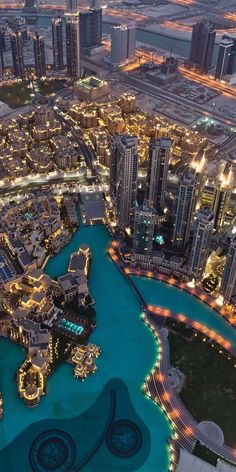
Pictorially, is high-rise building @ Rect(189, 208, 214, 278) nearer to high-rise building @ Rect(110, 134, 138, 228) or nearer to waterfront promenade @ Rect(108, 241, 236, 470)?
waterfront promenade @ Rect(108, 241, 236, 470)

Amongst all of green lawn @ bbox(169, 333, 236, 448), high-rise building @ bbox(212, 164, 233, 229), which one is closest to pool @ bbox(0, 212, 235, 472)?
green lawn @ bbox(169, 333, 236, 448)

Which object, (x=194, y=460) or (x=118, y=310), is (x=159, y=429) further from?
(x=118, y=310)

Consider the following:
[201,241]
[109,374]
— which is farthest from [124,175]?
[109,374]

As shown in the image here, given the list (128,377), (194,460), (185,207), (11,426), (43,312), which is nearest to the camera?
(194,460)

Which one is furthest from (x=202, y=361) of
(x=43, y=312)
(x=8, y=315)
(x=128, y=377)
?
(x=8, y=315)

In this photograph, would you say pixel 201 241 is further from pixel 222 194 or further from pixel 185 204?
pixel 222 194

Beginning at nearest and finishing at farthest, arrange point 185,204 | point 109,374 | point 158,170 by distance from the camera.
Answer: point 109,374 → point 185,204 → point 158,170

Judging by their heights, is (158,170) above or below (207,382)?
above

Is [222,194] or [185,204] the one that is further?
[222,194]
